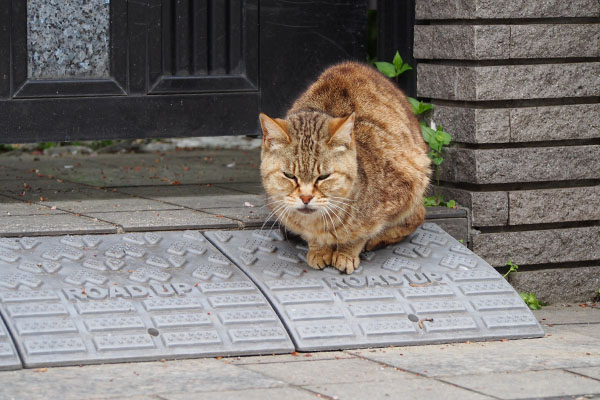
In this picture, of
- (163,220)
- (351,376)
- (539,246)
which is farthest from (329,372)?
(539,246)

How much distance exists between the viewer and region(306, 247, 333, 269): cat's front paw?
4730 mm

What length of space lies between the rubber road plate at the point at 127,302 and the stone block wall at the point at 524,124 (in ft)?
5.41

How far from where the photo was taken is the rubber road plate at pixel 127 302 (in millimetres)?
3982

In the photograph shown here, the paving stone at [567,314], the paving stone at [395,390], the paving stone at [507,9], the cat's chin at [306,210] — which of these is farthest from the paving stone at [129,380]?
the paving stone at [507,9]

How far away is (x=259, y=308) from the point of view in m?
4.37

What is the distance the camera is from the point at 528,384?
3.75m

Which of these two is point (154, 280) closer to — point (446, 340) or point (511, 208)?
point (446, 340)

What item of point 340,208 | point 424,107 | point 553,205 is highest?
point 424,107

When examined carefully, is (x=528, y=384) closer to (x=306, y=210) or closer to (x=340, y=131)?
(x=306, y=210)

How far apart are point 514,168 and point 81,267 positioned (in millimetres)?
2480

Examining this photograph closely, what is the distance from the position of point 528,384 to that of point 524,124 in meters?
2.04

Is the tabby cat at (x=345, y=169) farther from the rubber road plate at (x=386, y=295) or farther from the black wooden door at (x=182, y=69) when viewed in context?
the black wooden door at (x=182, y=69)

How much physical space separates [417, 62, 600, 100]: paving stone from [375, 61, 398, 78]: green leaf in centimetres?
30

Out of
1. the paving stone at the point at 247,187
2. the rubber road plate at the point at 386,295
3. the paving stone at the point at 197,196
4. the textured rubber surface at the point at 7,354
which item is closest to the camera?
the textured rubber surface at the point at 7,354
